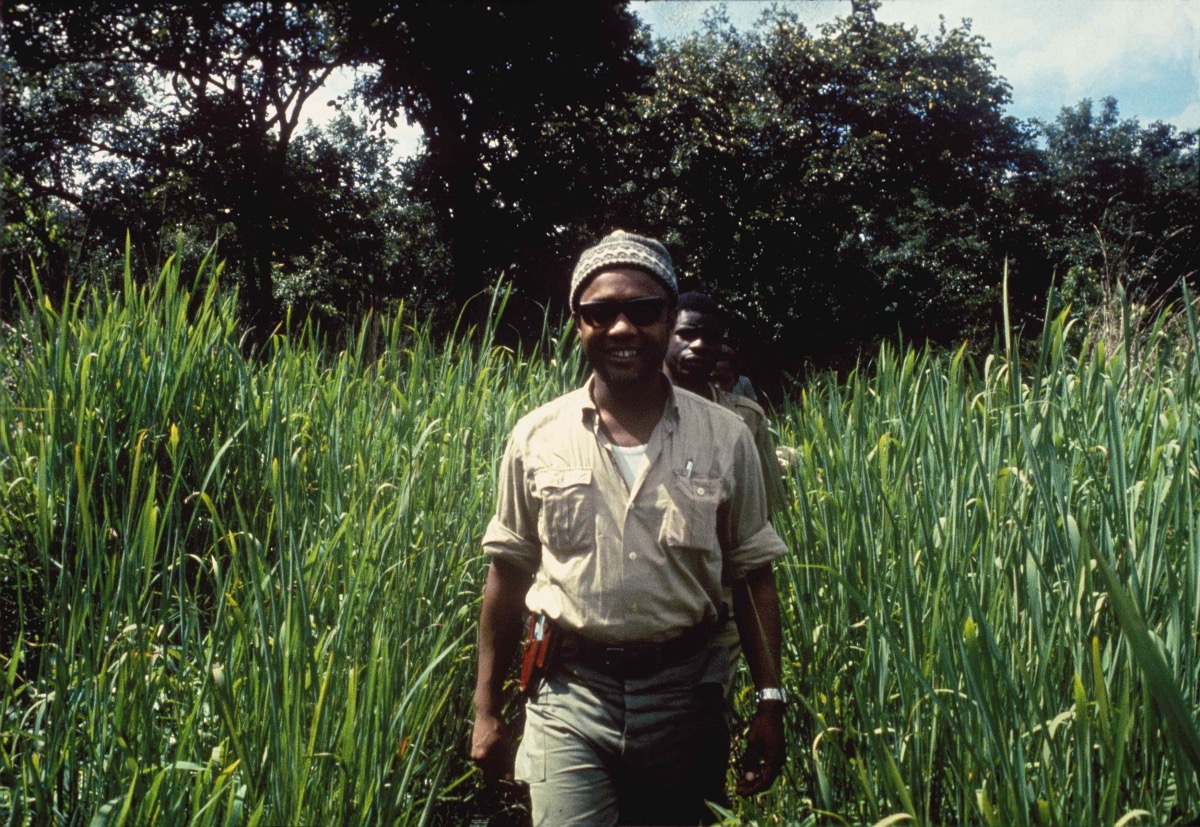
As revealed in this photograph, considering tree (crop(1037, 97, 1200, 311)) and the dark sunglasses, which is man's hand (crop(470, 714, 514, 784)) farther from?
tree (crop(1037, 97, 1200, 311))

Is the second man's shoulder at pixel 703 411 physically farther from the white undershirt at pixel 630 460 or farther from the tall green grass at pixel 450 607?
the tall green grass at pixel 450 607

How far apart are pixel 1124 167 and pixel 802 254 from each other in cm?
554

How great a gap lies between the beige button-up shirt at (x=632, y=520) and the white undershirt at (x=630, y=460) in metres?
0.01

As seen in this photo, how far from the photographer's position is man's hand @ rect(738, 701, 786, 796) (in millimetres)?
1727

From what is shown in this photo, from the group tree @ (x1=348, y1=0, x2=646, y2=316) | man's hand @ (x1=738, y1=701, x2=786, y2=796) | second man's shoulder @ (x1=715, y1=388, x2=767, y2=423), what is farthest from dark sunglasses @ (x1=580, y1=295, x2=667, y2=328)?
tree @ (x1=348, y1=0, x2=646, y2=316)

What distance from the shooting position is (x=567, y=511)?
1.73 meters

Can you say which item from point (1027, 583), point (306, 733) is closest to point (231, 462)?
point (306, 733)

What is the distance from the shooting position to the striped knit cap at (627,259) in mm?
1772

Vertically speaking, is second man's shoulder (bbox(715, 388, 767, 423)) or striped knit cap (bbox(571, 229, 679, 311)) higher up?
striped knit cap (bbox(571, 229, 679, 311))

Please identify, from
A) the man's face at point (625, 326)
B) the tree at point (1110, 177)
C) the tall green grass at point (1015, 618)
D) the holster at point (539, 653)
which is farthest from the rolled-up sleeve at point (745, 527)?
the tree at point (1110, 177)

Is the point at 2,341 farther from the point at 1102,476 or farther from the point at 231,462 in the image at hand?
the point at 1102,476

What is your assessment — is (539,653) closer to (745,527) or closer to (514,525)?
(514,525)

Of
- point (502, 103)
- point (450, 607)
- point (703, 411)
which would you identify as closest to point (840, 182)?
point (502, 103)

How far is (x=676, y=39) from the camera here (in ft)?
62.5
